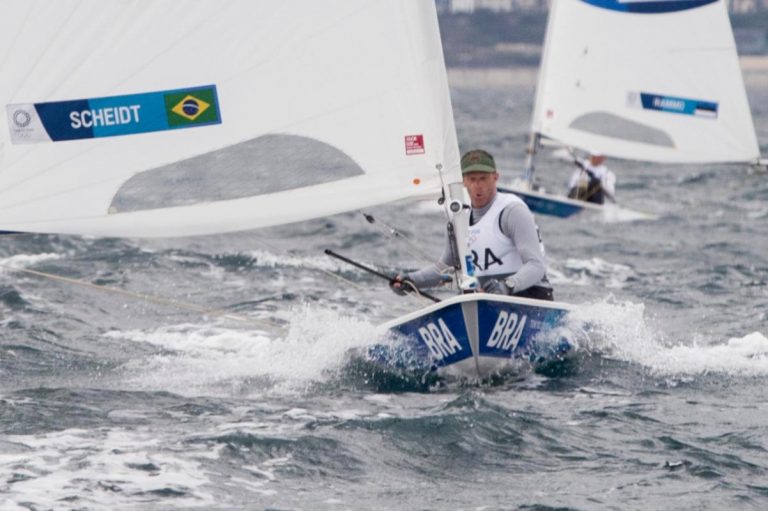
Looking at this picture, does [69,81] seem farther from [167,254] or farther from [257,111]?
[167,254]

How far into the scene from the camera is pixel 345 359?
7641 mm

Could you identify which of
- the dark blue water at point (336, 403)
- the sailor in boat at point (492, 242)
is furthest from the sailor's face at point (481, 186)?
the dark blue water at point (336, 403)

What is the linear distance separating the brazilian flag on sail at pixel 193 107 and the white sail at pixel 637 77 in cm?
1023

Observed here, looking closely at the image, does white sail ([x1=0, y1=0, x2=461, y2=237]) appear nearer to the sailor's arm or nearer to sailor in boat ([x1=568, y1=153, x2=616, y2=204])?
the sailor's arm

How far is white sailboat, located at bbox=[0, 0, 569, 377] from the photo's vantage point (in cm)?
716

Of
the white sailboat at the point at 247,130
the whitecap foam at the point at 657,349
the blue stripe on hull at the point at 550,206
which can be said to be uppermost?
the white sailboat at the point at 247,130

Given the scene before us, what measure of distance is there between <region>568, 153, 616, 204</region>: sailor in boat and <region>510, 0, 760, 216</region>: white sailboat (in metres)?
0.23

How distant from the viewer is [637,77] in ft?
56.3

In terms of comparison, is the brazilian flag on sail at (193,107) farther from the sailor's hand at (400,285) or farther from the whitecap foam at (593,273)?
the whitecap foam at (593,273)

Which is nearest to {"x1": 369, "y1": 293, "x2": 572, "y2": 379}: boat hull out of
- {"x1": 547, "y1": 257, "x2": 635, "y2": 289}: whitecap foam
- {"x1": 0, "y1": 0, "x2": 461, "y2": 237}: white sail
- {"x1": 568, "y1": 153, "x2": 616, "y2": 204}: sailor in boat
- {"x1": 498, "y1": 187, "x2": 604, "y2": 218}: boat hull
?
{"x1": 0, "y1": 0, "x2": 461, "y2": 237}: white sail

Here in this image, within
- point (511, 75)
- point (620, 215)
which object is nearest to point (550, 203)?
point (620, 215)

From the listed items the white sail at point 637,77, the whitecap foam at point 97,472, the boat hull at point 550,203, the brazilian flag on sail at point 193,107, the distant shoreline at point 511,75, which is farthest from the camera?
the distant shoreline at point 511,75

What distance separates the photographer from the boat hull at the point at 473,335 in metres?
7.17

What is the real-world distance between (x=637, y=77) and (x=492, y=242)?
391 inches
